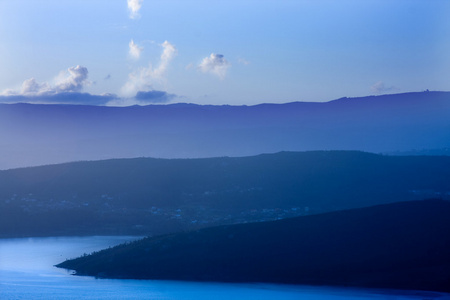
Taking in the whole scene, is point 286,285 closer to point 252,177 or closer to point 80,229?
point 80,229

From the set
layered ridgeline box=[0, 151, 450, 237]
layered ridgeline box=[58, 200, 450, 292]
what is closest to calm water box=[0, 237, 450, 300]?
layered ridgeline box=[58, 200, 450, 292]

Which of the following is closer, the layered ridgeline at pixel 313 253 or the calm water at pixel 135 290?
the calm water at pixel 135 290

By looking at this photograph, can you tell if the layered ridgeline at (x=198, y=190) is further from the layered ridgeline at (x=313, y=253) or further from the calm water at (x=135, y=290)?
the calm water at (x=135, y=290)

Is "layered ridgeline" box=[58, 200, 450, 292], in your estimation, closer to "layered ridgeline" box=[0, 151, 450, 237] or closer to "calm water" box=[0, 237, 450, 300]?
"calm water" box=[0, 237, 450, 300]

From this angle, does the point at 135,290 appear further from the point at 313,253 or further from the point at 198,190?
the point at 198,190

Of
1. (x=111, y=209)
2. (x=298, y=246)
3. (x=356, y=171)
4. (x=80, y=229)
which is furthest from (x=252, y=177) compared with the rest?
(x=298, y=246)

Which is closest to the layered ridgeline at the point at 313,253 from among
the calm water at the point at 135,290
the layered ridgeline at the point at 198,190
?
the calm water at the point at 135,290
